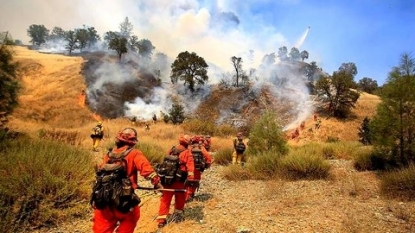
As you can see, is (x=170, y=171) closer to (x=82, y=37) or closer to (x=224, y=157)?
(x=224, y=157)

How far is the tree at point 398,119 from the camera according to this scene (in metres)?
11.9

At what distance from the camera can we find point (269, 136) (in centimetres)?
1608

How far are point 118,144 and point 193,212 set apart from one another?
3589mm

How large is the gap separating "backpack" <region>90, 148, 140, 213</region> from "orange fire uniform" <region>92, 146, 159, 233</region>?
0.63 ft

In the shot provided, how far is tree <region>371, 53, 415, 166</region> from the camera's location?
1188cm

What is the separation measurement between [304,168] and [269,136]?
155 inches

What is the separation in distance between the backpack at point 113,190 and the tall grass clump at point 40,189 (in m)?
2.48

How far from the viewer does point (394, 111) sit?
485 inches

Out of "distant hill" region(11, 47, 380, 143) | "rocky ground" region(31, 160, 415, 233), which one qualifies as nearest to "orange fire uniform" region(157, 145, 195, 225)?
"rocky ground" region(31, 160, 415, 233)

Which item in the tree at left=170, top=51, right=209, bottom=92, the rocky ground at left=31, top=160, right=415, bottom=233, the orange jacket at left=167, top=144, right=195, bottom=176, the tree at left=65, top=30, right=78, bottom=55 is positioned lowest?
the rocky ground at left=31, top=160, right=415, bottom=233

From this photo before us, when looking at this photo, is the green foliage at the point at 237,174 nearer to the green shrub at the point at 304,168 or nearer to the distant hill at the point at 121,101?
the green shrub at the point at 304,168

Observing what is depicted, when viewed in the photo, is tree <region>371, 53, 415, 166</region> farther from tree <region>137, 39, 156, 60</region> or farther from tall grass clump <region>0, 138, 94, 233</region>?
tree <region>137, 39, 156, 60</region>

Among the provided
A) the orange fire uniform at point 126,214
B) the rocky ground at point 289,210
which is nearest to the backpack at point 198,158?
the rocky ground at point 289,210

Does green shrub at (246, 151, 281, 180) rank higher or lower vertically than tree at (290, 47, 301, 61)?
lower
